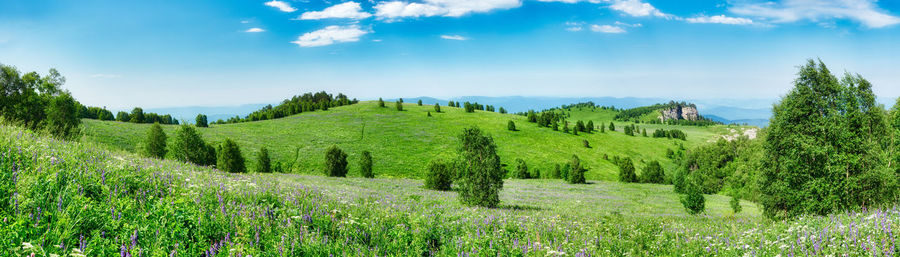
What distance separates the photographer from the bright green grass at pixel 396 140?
59562mm

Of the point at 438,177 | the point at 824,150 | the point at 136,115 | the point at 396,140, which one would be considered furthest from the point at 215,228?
the point at 136,115

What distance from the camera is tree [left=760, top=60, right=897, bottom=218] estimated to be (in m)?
14.9

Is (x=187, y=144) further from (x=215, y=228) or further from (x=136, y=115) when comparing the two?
(x=136, y=115)

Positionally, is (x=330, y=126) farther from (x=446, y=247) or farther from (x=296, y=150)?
(x=446, y=247)

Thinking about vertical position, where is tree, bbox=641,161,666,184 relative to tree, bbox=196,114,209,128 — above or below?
below

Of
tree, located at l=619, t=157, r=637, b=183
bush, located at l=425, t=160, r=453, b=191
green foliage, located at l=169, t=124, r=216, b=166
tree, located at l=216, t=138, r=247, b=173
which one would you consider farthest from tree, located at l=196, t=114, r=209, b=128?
tree, located at l=619, t=157, r=637, b=183

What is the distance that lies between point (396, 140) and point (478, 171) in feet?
182

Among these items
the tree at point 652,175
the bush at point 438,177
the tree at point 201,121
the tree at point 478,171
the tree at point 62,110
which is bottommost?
the tree at point 652,175

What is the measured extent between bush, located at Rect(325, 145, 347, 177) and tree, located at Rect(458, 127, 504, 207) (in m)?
26.5

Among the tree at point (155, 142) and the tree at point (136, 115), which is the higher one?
the tree at point (136, 115)

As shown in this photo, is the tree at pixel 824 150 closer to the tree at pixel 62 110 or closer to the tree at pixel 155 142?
the tree at pixel 155 142

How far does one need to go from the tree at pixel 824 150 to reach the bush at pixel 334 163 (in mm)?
37116

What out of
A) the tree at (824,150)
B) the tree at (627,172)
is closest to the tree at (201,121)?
the tree at (627,172)

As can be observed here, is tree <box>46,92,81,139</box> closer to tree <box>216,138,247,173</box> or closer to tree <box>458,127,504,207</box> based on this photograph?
tree <box>216,138,247,173</box>
